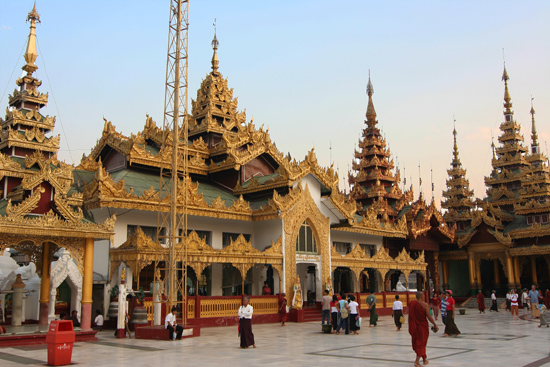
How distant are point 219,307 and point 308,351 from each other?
7.93 metres

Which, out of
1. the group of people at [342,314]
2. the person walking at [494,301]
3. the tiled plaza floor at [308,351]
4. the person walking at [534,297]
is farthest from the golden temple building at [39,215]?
the person walking at [494,301]

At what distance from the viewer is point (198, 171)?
27.2 m

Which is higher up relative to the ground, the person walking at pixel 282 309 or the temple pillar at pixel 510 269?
the temple pillar at pixel 510 269

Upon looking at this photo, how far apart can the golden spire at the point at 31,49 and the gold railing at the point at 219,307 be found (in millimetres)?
9927

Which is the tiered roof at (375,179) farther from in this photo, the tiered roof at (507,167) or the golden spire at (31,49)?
the golden spire at (31,49)

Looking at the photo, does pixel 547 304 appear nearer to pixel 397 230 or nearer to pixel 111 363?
pixel 397 230

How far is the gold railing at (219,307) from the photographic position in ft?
64.9

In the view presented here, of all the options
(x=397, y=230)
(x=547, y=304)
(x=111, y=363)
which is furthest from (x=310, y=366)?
(x=547, y=304)

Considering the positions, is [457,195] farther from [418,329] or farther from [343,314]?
[418,329]

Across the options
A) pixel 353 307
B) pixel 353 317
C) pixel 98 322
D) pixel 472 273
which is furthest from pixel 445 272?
pixel 98 322

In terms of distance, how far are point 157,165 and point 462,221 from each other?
86.3 feet

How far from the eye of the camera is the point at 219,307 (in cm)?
2022

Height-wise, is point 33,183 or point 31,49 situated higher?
point 31,49

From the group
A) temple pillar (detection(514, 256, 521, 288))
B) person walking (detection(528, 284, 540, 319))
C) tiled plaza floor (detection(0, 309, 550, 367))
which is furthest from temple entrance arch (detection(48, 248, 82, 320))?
temple pillar (detection(514, 256, 521, 288))
